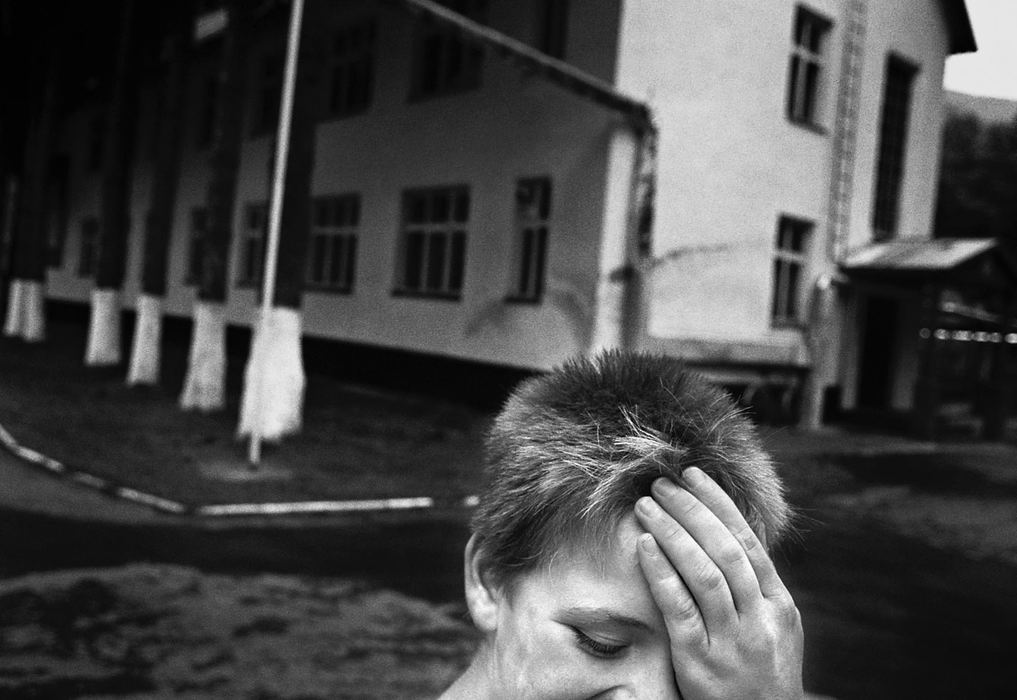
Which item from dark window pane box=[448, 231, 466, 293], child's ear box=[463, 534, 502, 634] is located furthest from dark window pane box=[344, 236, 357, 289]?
child's ear box=[463, 534, 502, 634]

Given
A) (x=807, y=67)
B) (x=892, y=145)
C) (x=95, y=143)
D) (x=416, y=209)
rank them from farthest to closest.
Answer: (x=95, y=143), (x=892, y=145), (x=416, y=209), (x=807, y=67)

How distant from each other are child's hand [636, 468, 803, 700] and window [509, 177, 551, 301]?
43.4ft

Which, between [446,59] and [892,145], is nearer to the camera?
[446,59]

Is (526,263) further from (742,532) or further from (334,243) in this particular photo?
(742,532)

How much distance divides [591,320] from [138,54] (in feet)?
29.3

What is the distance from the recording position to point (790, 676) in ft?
3.28

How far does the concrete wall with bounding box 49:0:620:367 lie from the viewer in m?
13.5

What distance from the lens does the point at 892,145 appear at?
1805cm

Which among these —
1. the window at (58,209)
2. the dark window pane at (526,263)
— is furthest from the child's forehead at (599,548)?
the window at (58,209)

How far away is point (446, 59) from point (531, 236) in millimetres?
3553

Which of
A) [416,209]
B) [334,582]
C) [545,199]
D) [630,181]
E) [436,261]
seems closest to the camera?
[334,582]

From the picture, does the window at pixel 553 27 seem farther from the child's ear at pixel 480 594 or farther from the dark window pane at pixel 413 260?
the child's ear at pixel 480 594

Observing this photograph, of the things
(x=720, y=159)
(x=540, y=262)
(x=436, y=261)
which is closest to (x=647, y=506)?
(x=540, y=262)

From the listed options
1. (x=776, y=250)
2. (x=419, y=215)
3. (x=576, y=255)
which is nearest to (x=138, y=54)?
(x=419, y=215)
